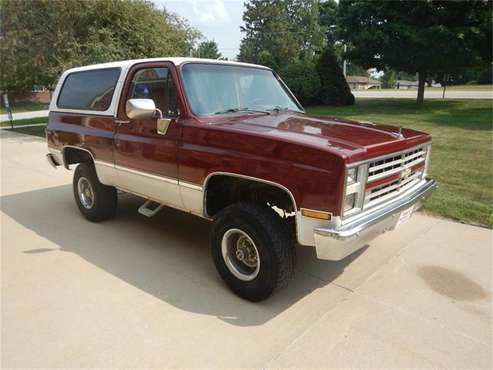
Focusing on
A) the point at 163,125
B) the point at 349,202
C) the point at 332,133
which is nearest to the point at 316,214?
the point at 349,202

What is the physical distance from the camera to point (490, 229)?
4.75m

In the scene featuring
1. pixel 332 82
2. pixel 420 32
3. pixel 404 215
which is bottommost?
pixel 404 215

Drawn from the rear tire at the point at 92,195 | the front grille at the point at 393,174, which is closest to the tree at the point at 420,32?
the front grille at the point at 393,174

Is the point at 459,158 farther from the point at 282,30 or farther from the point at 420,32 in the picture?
the point at 282,30

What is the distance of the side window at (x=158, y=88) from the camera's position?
12.1ft

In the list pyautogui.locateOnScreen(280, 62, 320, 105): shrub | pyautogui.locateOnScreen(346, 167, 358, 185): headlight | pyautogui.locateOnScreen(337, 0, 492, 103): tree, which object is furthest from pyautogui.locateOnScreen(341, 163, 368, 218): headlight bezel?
pyautogui.locateOnScreen(280, 62, 320, 105): shrub

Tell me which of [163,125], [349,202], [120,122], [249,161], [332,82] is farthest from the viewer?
[332,82]

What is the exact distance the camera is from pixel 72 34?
43.0 ft

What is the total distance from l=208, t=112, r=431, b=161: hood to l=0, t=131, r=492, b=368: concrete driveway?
1306mm

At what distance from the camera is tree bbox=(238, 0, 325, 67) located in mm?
53312

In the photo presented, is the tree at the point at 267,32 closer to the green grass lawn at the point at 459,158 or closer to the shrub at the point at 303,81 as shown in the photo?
the shrub at the point at 303,81

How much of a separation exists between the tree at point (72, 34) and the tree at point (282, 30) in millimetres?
39930

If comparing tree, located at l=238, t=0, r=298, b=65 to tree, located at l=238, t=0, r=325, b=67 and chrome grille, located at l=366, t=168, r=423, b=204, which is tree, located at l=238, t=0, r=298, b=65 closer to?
tree, located at l=238, t=0, r=325, b=67

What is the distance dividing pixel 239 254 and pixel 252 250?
0.47 feet
